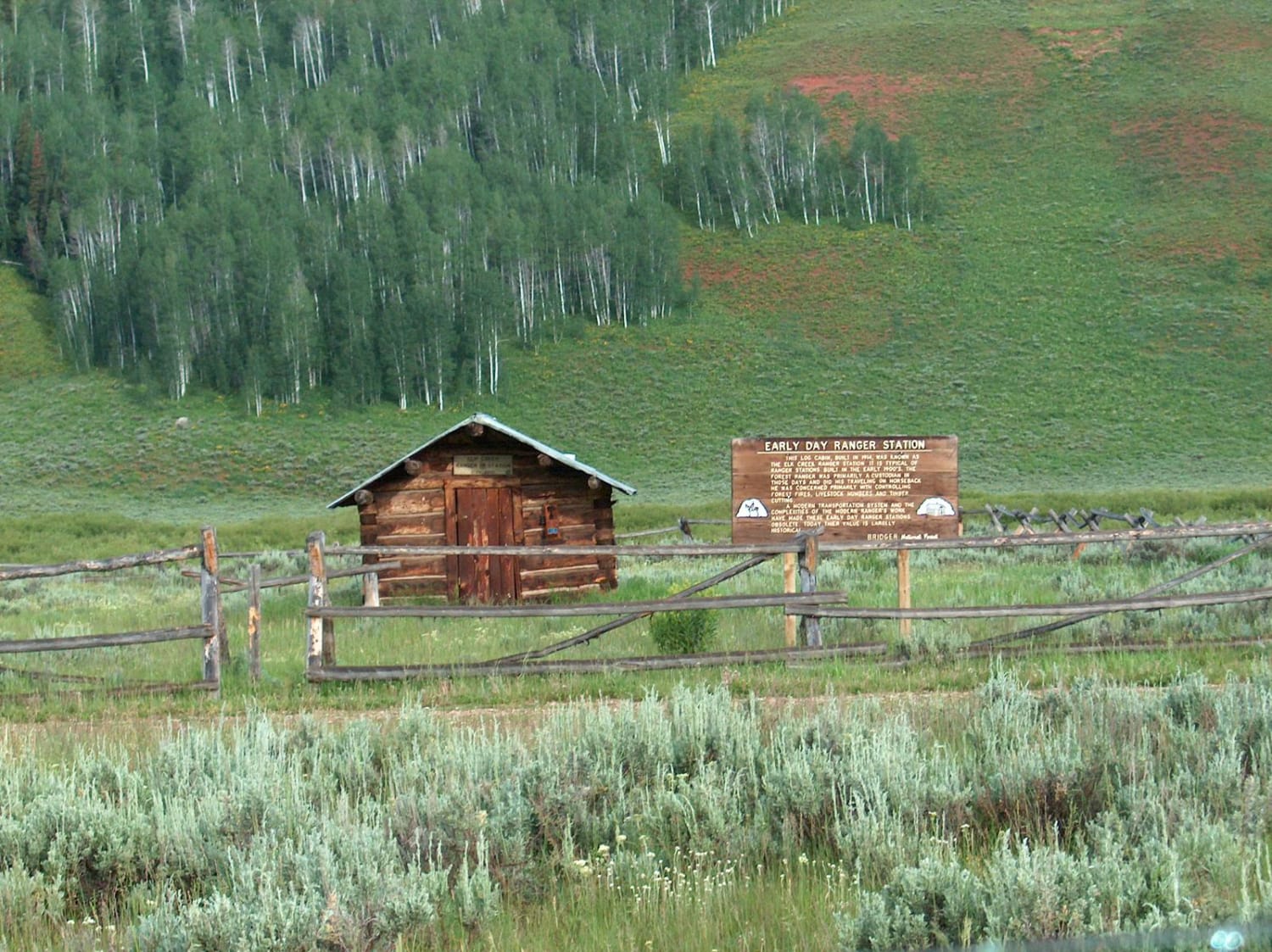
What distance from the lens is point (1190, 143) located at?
260ft

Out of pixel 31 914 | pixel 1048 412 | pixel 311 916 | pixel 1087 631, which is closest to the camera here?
pixel 311 916

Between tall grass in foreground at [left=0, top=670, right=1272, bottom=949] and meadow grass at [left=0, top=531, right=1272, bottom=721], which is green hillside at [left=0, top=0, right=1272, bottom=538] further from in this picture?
tall grass in foreground at [left=0, top=670, right=1272, bottom=949]

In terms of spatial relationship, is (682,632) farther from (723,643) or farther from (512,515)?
(512,515)

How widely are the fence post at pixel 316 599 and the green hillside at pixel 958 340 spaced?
3444cm

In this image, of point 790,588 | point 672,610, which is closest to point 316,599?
point 672,610

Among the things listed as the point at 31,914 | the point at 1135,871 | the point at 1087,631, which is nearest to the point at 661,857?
the point at 1135,871

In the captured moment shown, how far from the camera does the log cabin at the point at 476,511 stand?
19.7m

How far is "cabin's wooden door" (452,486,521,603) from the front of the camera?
19750mm

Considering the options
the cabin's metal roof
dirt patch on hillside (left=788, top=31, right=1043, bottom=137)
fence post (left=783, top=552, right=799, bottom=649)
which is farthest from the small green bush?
dirt patch on hillside (left=788, top=31, right=1043, bottom=137)

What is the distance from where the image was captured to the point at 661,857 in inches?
199

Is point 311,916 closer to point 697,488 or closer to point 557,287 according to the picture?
point 697,488

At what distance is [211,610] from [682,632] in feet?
13.6

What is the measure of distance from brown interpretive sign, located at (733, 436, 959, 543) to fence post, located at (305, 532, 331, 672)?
6.06 m

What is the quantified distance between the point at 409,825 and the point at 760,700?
11.1 feet
